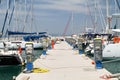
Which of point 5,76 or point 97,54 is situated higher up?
point 97,54

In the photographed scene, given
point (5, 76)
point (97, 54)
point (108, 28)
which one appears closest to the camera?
point (97, 54)

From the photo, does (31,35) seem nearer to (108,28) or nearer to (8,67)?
(108,28)

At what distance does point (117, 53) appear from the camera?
30.8m

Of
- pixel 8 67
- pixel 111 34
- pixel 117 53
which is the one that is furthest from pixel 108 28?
pixel 8 67

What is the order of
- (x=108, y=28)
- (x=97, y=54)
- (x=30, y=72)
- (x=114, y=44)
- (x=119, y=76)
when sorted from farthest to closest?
(x=108, y=28) → (x=114, y=44) → (x=97, y=54) → (x=30, y=72) → (x=119, y=76)

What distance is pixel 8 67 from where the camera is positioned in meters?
25.5

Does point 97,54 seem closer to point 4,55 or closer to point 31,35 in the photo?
point 4,55

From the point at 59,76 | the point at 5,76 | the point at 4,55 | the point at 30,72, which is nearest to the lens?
the point at 59,76

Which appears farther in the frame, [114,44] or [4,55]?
[114,44]

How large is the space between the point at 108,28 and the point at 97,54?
24.7 m

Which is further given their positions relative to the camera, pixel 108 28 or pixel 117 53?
pixel 108 28

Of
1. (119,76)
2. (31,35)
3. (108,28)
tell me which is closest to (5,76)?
(119,76)

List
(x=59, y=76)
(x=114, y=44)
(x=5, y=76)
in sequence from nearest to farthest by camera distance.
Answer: (x=59, y=76)
(x=5, y=76)
(x=114, y=44)

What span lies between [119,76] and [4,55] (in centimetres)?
1283
